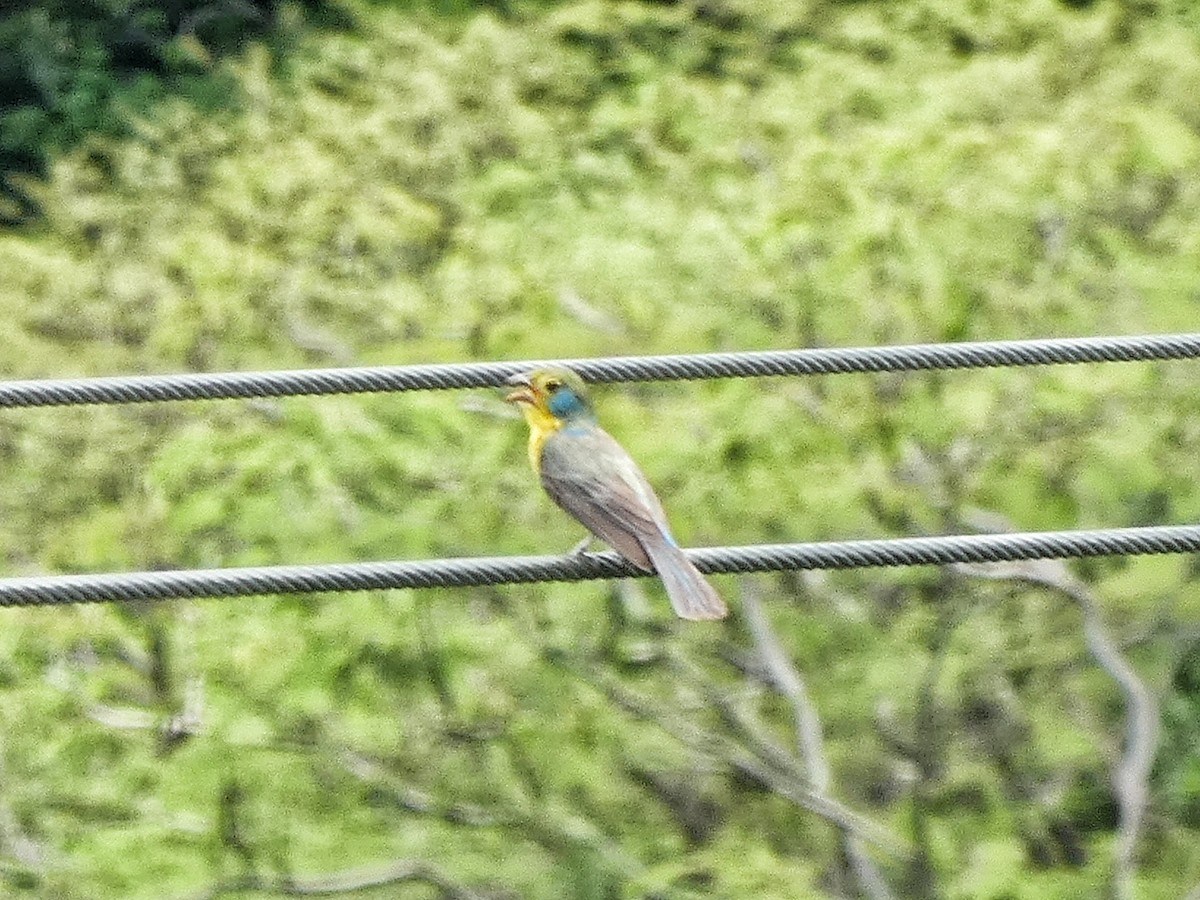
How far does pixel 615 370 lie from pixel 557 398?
1.10 m

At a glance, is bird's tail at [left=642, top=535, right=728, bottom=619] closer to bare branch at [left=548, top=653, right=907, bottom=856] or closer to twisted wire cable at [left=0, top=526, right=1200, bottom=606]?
twisted wire cable at [left=0, top=526, right=1200, bottom=606]

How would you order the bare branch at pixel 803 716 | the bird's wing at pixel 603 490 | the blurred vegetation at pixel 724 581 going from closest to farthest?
the bird's wing at pixel 603 490, the blurred vegetation at pixel 724 581, the bare branch at pixel 803 716

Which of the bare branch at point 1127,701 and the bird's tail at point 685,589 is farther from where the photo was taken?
the bare branch at point 1127,701

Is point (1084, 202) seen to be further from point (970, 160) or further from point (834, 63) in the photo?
point (834, 63)

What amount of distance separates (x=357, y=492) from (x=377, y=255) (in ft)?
9.99

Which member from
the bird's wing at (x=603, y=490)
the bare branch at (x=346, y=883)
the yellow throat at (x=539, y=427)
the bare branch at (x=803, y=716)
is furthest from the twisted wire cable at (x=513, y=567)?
the bare branch at (x=803, y=716)

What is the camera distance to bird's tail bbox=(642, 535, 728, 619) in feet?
12.4

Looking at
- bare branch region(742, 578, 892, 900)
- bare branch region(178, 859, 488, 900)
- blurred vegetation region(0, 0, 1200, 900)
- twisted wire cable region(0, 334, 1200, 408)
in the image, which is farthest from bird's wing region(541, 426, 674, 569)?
bare branch region(742, 578, 892, 900)

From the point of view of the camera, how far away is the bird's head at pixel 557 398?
455 cm

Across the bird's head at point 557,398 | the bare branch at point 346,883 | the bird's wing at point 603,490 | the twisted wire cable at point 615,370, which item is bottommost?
the bare branch at point 346,883

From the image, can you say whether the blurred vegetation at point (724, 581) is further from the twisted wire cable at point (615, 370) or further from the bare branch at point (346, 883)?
the twisted wire cable at point (615, 370)

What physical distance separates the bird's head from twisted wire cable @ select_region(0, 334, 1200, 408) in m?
0.95

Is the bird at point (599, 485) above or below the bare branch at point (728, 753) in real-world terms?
above

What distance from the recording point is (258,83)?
36.7ft
